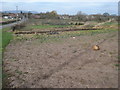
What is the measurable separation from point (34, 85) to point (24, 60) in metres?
2.77

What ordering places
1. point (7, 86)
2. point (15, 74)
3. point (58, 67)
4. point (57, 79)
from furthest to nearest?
point (58, 67) → point (15, 74) → point (57, 79) → point (7, 86)

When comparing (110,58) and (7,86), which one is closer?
(7,86)

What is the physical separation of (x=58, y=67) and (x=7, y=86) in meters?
1.93

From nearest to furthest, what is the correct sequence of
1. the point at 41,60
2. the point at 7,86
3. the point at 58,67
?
the point at 7,86
the point at 58,67
the point at 41,60

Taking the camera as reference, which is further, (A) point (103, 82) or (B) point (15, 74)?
(B) point (15, 74)

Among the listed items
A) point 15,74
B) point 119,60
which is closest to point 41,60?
point 15,74

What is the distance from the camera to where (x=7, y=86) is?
4.83 m

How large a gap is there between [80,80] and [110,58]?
2.62 meters

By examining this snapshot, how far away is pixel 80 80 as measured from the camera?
5.05 m

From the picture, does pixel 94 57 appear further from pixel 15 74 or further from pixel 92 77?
pixel 15 74

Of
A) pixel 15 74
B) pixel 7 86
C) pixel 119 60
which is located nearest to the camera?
pixel 7 86

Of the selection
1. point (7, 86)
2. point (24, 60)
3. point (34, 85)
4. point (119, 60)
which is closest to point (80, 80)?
point (34, 85)

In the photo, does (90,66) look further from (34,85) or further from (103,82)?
(34,85)

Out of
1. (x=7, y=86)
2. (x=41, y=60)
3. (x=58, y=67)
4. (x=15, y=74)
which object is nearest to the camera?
(x=7, y=86)
